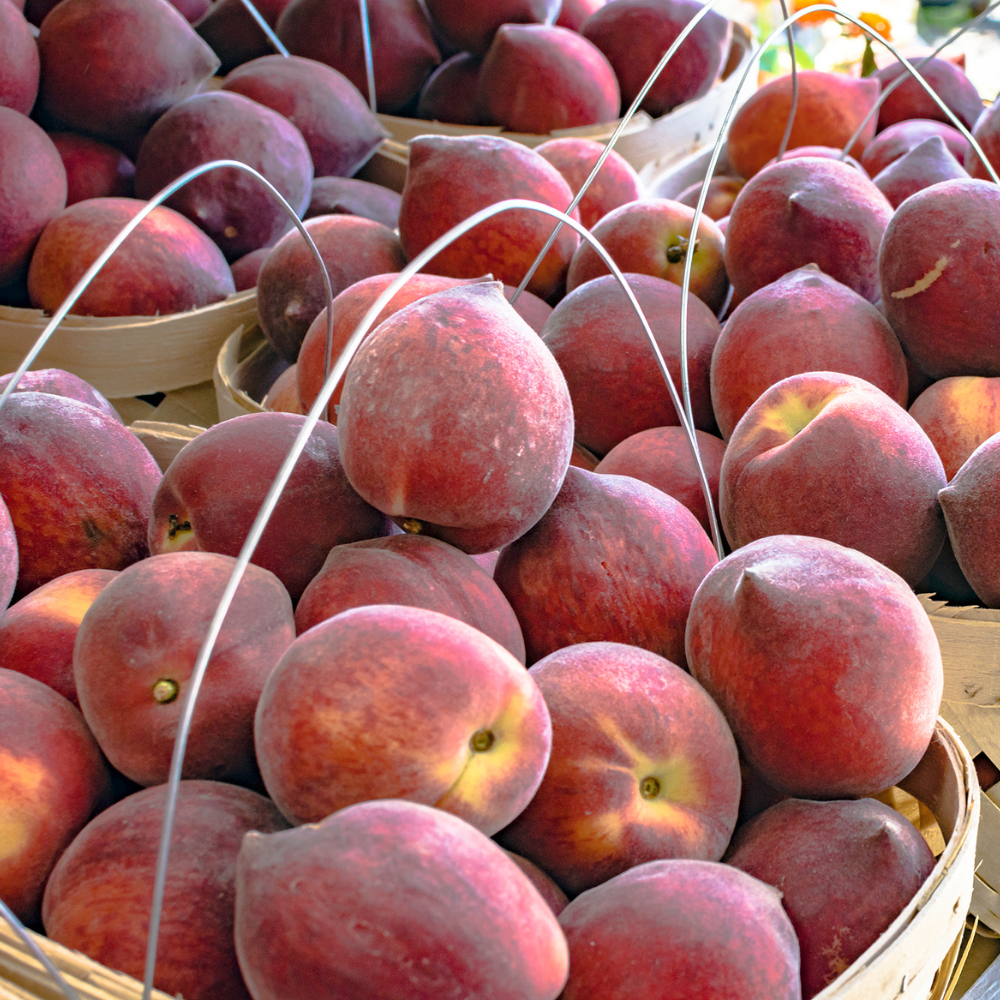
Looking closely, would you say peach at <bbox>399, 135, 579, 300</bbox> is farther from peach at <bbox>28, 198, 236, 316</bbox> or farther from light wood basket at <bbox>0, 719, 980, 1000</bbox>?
light wood basket at <bbox>0, 719, 980, 1000</bbox>

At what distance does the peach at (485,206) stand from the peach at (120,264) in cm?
38

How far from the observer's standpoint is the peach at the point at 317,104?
1.78 meters

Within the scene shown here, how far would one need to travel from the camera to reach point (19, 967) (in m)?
0.52

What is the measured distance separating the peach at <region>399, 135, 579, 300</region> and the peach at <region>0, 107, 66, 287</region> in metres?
0.56

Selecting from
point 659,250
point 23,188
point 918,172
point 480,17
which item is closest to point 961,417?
point 659,250

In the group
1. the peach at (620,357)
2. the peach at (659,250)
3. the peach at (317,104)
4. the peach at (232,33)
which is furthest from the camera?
the peach at (232,33)

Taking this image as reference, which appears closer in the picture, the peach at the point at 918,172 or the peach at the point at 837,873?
the peach at the point at 837,873

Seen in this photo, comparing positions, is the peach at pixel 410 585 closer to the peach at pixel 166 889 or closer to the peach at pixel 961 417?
the peach at pixel 166 889

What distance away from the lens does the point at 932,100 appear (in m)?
1.86

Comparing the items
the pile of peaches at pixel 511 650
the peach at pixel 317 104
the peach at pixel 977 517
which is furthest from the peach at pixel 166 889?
the peach at pixel 317 104

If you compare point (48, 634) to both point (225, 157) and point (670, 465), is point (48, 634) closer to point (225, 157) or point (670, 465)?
point (670, 465)

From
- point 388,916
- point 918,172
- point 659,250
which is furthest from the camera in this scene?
point 918,172

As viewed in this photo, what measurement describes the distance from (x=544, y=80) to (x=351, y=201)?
0.43m

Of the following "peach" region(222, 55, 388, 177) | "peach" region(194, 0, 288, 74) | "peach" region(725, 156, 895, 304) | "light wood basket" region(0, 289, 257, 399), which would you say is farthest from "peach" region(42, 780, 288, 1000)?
"peach" region(194, 0, 288, 74)
